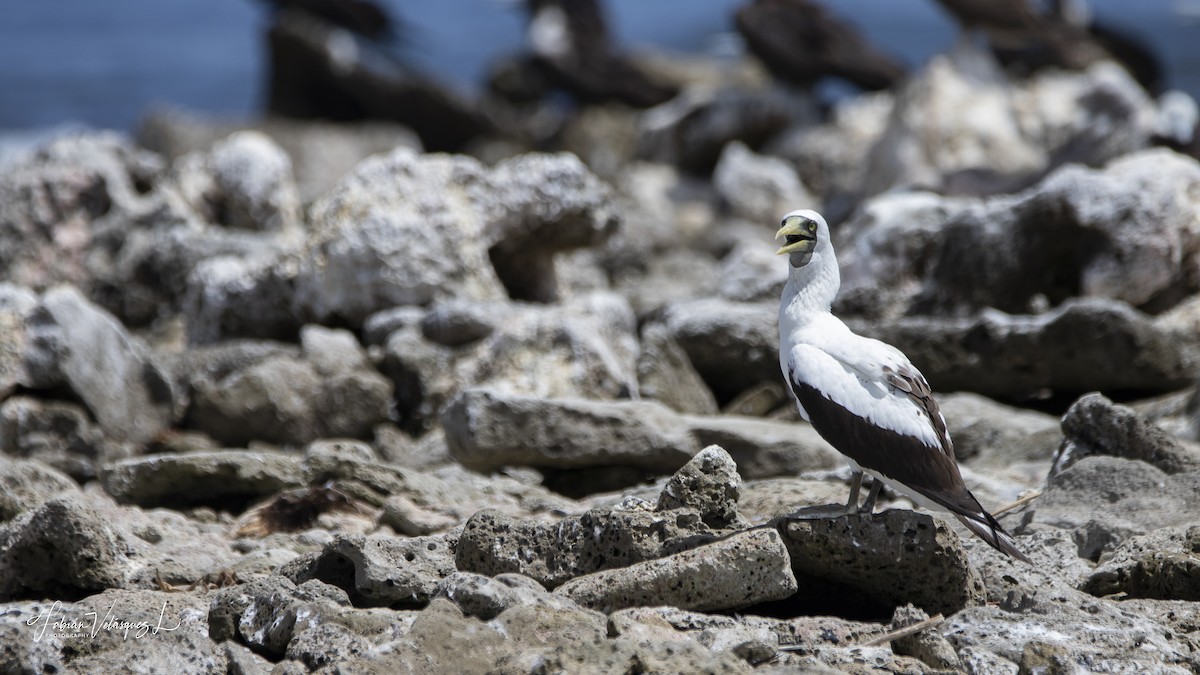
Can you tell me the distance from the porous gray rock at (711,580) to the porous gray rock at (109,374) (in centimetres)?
494

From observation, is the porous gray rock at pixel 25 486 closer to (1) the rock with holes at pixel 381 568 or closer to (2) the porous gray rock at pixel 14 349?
(1) the rock with holes at pixel 381 568

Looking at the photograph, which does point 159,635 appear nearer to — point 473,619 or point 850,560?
point 473,619

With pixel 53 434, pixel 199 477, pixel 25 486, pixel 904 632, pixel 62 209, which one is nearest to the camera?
pixel 904 632

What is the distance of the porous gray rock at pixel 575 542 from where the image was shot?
15.4 ft

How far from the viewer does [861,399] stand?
4.75 meters

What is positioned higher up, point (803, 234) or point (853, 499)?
point (803, 234)

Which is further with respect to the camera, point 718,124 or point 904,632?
point 718,124

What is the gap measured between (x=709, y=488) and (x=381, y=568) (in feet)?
3.59

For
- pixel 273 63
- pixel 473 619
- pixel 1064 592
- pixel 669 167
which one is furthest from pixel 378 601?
pixel 273 63

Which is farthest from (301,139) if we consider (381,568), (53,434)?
(381,568)

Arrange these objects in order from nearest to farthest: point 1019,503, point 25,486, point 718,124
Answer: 1. point 1019,503
2. point 25,486
3. point 718,124

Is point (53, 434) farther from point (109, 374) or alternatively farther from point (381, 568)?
point (381, 568)

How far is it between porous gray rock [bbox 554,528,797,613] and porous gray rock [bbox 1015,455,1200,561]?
5.31 ft
